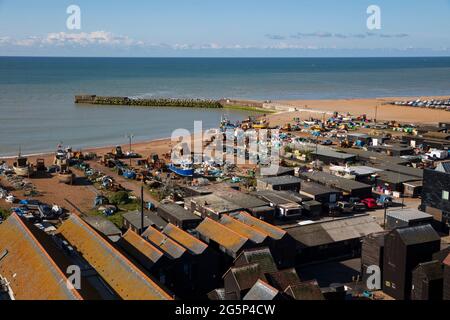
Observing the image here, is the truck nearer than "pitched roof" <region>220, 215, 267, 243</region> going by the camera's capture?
No

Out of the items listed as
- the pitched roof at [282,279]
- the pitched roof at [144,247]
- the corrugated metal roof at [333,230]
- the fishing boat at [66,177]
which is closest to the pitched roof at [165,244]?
the pitched roof at [144,247]

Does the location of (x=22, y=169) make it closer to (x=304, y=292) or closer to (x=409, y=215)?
(x=409, y=215)

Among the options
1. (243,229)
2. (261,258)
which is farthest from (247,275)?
(243,229)

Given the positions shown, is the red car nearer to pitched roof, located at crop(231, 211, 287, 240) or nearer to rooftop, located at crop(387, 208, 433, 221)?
rooftop, located at crop(387, 208, 433, 221)

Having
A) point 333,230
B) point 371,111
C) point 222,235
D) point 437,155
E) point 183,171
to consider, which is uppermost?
point 371,111

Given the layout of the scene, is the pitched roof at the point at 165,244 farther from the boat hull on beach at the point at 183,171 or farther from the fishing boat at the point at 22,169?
the fishing boat at the point at 22,169

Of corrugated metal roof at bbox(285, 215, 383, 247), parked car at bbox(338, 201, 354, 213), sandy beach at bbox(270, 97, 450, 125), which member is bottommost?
parked car at bbox(338, 201, 354, 213)

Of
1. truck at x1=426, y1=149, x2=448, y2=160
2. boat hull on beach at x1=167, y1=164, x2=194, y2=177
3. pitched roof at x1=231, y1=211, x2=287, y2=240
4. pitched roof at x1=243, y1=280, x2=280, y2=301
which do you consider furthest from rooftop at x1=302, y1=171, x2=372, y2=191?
pitched roof at x1=243, y1=280, x2=280, y2=301
